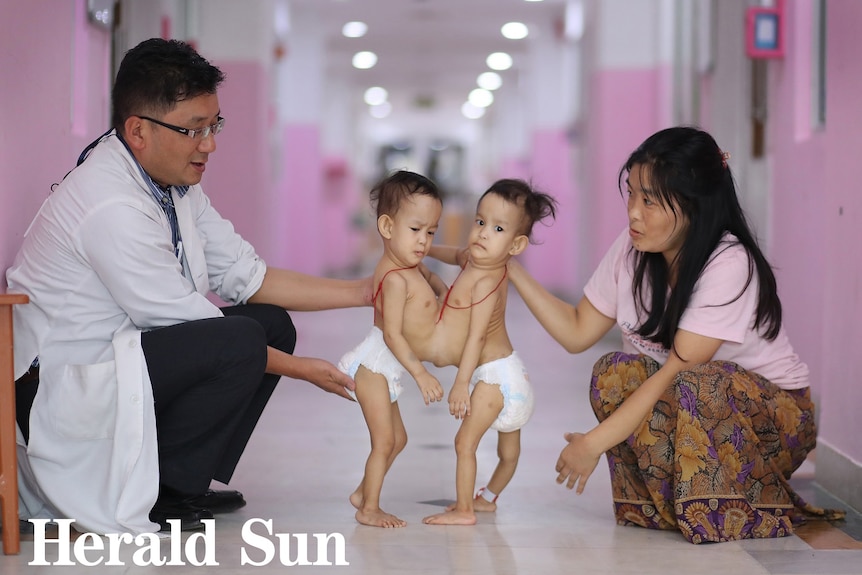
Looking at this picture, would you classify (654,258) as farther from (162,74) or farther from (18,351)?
(18,351)

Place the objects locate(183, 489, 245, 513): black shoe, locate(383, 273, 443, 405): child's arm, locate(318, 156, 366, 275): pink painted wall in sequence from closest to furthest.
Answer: locate(383, 273, 443, 405): child's arm < locate(183, 489, 245, 513): black shoe < locate(318, 156, 366, 275): pink painted wall

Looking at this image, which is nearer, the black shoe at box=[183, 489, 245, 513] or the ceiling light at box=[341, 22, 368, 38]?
the black shoe at box=[183, 489, 245, 513]

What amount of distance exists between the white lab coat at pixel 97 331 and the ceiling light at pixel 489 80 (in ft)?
48.6

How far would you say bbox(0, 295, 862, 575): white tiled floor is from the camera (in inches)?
89.7

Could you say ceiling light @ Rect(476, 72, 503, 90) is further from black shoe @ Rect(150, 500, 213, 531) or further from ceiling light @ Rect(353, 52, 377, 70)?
black shoe @ Rect(150, 500, 213, 531)

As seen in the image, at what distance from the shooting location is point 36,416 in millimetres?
2426

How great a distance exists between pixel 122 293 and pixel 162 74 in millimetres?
530

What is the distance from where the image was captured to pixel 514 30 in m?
12.6

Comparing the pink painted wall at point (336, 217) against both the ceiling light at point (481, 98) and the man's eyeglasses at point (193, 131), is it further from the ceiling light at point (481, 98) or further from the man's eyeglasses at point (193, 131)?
the man's eyeglasses at point (193, 131)

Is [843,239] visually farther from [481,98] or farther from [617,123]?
[481,98]

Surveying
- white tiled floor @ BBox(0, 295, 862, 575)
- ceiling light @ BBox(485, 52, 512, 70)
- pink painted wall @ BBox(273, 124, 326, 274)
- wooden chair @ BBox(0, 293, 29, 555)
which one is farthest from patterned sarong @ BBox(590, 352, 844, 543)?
ceiling light @ BBox(485, 52, 512, 70)

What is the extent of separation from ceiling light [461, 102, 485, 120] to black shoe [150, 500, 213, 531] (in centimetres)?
2089

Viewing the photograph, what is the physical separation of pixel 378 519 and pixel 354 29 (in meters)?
10.9

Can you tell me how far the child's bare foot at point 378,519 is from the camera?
2602mm
